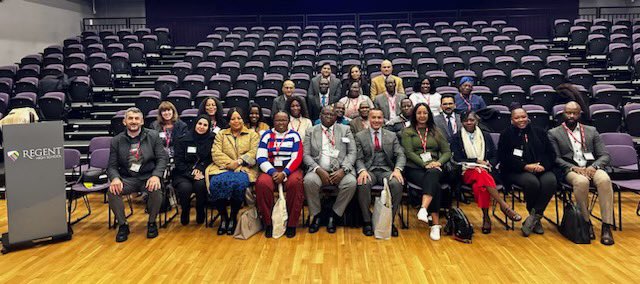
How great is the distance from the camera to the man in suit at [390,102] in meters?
5.63

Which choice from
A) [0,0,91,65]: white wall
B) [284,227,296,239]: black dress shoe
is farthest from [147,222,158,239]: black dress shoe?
[0,0,91,65]: white wall

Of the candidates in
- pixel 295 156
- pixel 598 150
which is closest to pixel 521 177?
pixel 598 150

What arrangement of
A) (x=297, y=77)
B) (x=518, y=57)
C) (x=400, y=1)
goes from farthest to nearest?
(x=400, y=1) < (x=518, y=57) < (x=297, y=77)

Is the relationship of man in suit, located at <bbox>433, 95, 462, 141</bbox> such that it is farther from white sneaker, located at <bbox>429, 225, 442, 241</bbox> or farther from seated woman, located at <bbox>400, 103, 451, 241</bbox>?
white sneaker, located at <bbox>429, 225, 442, 241</bbox>

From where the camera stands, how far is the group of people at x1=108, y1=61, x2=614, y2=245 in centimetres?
409

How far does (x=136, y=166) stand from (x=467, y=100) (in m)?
4.24

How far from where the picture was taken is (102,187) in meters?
4.30

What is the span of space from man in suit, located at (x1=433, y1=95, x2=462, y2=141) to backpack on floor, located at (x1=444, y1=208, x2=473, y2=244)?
1.24 m

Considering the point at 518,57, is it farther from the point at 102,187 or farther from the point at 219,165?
the point at 102,187

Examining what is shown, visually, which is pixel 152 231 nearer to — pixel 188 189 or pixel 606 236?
pixel 188 189

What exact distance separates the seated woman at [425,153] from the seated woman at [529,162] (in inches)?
24.1

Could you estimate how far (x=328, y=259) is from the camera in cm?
→ 345

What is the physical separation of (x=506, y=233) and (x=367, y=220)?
1356 millimetres

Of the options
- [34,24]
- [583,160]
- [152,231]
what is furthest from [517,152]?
[34,24]
